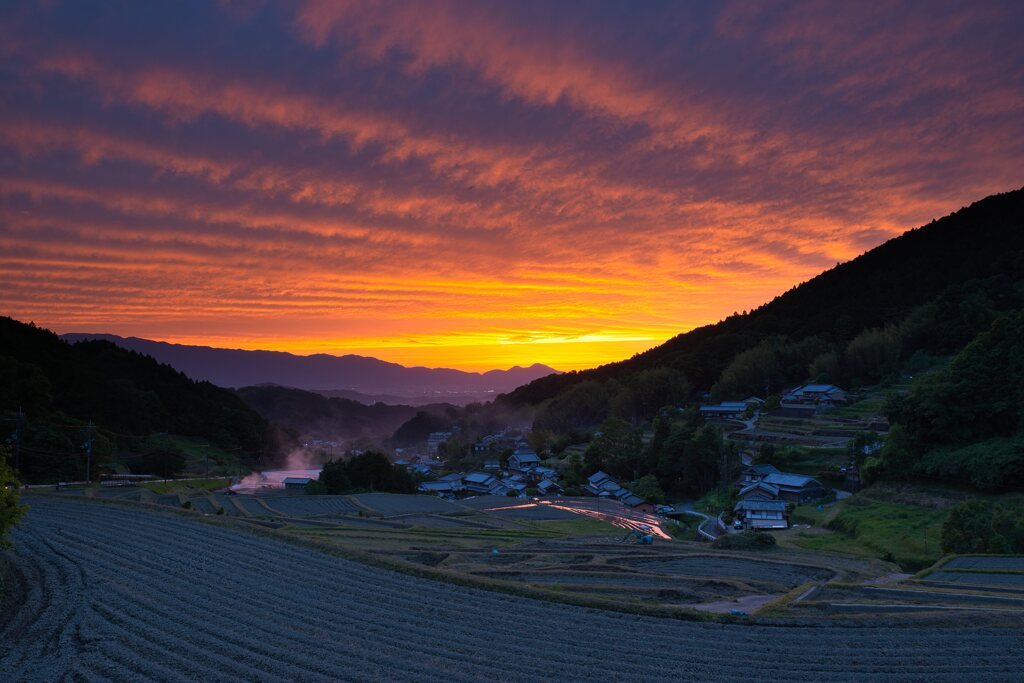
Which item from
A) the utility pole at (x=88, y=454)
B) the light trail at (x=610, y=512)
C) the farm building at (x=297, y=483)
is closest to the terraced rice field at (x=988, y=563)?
the light trail at (x=610, y=512)

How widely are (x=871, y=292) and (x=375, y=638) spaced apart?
123194 millimetres

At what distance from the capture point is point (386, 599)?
15.4 m

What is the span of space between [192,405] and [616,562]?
7399 centimetres

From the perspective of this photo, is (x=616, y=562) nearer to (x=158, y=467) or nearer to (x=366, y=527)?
(x=366, y=527)

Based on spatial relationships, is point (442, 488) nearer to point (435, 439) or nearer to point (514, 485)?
point (514, 485)

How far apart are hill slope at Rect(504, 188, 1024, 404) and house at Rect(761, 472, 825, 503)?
5307 centimetres

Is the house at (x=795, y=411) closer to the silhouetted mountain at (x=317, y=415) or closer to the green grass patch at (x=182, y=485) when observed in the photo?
the green grass patch at (x=182, y=485)

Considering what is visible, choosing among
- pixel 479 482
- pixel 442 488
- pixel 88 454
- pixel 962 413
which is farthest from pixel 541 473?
pixel 88 454

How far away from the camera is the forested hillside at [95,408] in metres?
44.6

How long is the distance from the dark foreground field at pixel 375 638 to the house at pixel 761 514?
25.8 meters

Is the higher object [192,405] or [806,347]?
[806,347]

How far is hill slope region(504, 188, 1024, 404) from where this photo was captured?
101062mm

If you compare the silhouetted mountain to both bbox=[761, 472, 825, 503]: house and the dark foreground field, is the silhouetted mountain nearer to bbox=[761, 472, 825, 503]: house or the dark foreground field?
bbox=[761, 472, 825, 503]: house

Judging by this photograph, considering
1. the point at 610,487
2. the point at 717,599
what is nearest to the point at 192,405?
the point at 610,487
